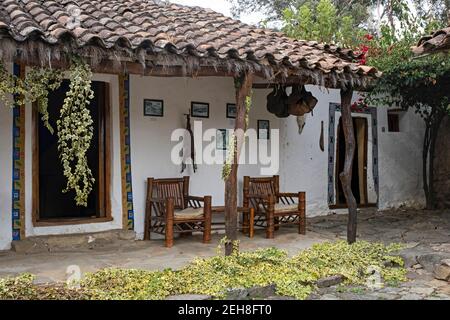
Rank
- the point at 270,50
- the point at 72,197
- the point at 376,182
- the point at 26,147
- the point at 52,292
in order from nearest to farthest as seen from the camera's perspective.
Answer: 1. the point at 52,292
2. the point at 270,50
3. the point at 26,147
4. the point at 72,197
5. the point at 376,182

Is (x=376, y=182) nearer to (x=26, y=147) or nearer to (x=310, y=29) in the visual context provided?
(x=310, y=29)

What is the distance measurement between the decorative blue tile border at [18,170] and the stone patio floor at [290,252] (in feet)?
1.25

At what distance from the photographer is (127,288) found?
4.55 meters

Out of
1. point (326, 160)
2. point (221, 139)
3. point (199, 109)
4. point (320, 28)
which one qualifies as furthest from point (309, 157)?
point (320, 28)

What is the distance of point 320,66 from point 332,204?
4319 millimetres

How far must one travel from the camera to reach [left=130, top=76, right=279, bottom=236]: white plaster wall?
7008mm

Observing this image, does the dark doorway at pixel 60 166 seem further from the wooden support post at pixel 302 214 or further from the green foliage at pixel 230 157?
the wooden support post at pixel 302 214

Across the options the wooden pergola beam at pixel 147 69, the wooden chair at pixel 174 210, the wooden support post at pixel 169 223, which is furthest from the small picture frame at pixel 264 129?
the wooden support post at pixel 169 223

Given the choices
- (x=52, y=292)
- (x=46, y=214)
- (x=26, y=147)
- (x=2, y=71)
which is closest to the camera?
(x=52, y=292)

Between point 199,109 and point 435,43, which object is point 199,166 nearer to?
point 199,109

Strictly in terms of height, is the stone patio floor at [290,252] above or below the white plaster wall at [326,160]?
below

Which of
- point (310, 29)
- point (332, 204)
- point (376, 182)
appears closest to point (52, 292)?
point (332, 204)

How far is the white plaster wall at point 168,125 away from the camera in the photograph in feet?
23.0

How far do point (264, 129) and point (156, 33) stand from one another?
11.3ft
